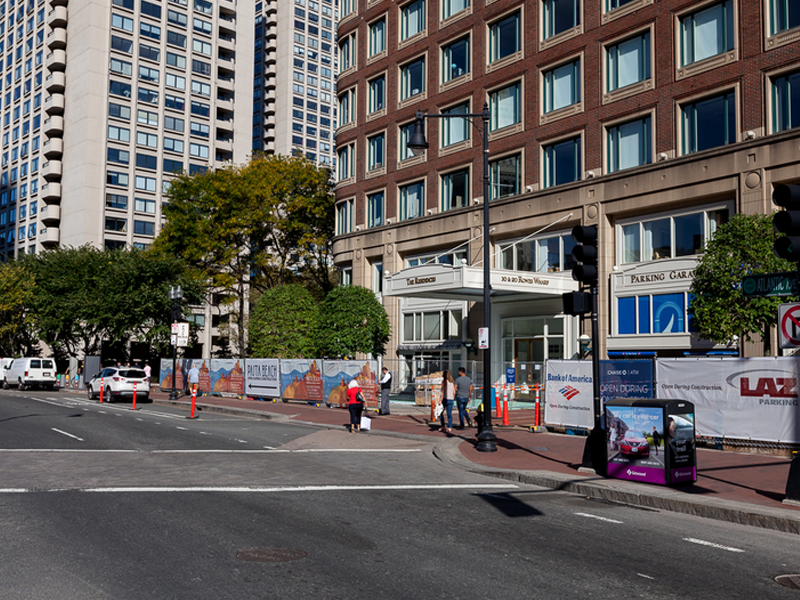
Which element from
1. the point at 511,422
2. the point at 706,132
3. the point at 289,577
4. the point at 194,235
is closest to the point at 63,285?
the point at 194,235

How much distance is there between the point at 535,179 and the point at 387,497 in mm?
25730

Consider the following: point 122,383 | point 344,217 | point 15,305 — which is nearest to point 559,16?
point 344,217

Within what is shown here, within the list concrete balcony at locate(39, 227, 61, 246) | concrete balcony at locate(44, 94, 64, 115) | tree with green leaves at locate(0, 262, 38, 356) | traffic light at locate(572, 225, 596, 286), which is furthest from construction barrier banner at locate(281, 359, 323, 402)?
concrete balcony at locate(44, 94, 64, 115)

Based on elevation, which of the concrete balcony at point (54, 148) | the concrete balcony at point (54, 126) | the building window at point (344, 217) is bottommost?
the building window at point (344, 217)

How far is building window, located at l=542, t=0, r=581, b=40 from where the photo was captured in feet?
109

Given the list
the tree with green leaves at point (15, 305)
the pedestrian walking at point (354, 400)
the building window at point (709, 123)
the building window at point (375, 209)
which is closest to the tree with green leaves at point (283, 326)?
the building window at point (375, 209)

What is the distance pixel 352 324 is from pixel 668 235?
16058mm

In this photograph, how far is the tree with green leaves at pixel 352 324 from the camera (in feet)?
124

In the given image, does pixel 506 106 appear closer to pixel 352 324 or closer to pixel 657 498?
pixel 352 324

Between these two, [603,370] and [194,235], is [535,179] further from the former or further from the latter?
[194,235]

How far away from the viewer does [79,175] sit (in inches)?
3135

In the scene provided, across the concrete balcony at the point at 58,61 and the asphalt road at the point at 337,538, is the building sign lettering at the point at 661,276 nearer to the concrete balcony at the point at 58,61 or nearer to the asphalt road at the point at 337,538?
the asphalt road at the point at 337,538

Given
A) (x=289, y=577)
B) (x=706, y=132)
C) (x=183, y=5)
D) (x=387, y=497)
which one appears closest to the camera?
(x=289, y=577)

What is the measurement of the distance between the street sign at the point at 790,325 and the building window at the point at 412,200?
31.5m
